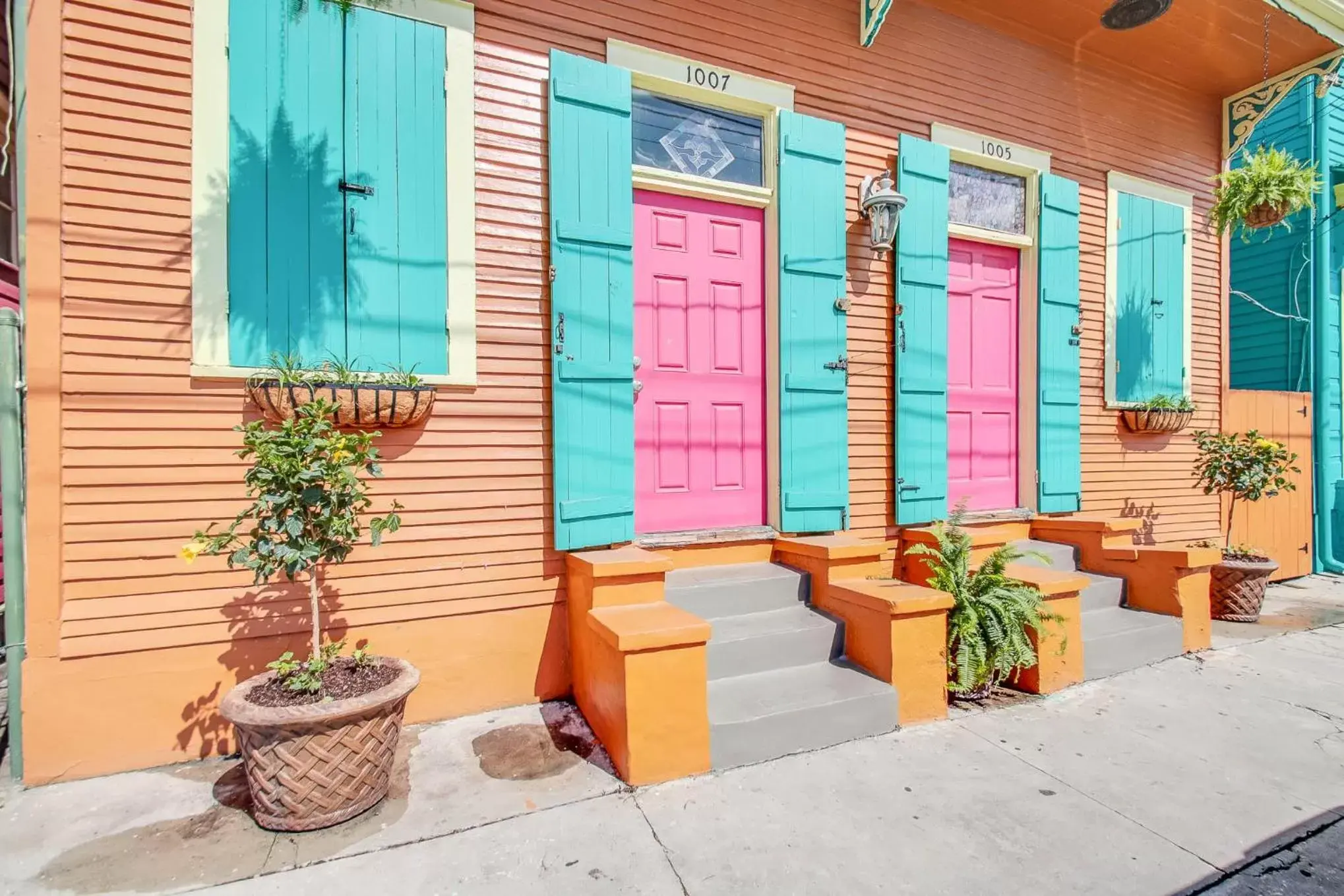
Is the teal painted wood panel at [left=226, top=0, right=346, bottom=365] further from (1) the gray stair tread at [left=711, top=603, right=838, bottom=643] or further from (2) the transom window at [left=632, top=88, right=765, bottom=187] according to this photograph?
(1) the gray stair tread at [left=711, top=603, right=838, bottom=643]

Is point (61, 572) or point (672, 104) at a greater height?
point (672, 104)

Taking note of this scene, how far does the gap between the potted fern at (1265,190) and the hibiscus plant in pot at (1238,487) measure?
1.59 meters

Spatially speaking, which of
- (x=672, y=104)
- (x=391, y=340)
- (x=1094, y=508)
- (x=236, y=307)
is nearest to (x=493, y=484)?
(x=391, y=340)

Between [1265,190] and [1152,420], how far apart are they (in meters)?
1.72

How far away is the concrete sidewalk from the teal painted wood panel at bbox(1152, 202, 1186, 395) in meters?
3.04

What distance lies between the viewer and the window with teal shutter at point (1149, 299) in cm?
486

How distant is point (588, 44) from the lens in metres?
3.27

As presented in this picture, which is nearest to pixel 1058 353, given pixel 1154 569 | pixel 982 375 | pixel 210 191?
pixel 982 375

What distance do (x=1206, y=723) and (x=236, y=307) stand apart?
464cm

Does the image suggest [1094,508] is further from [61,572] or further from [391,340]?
[61,572]

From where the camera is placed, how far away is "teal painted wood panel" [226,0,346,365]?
2.69 meters

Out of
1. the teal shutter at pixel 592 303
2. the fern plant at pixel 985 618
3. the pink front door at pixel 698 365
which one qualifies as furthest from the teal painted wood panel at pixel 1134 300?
the teal shutter at pixel 592 303

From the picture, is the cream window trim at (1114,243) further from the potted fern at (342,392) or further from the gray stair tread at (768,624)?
the potted fern at (342,392)

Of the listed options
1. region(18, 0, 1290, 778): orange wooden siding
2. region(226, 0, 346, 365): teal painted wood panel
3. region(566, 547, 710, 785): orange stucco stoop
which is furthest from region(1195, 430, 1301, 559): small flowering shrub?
region(226, 0, 346, 365): teal painted wood panel
